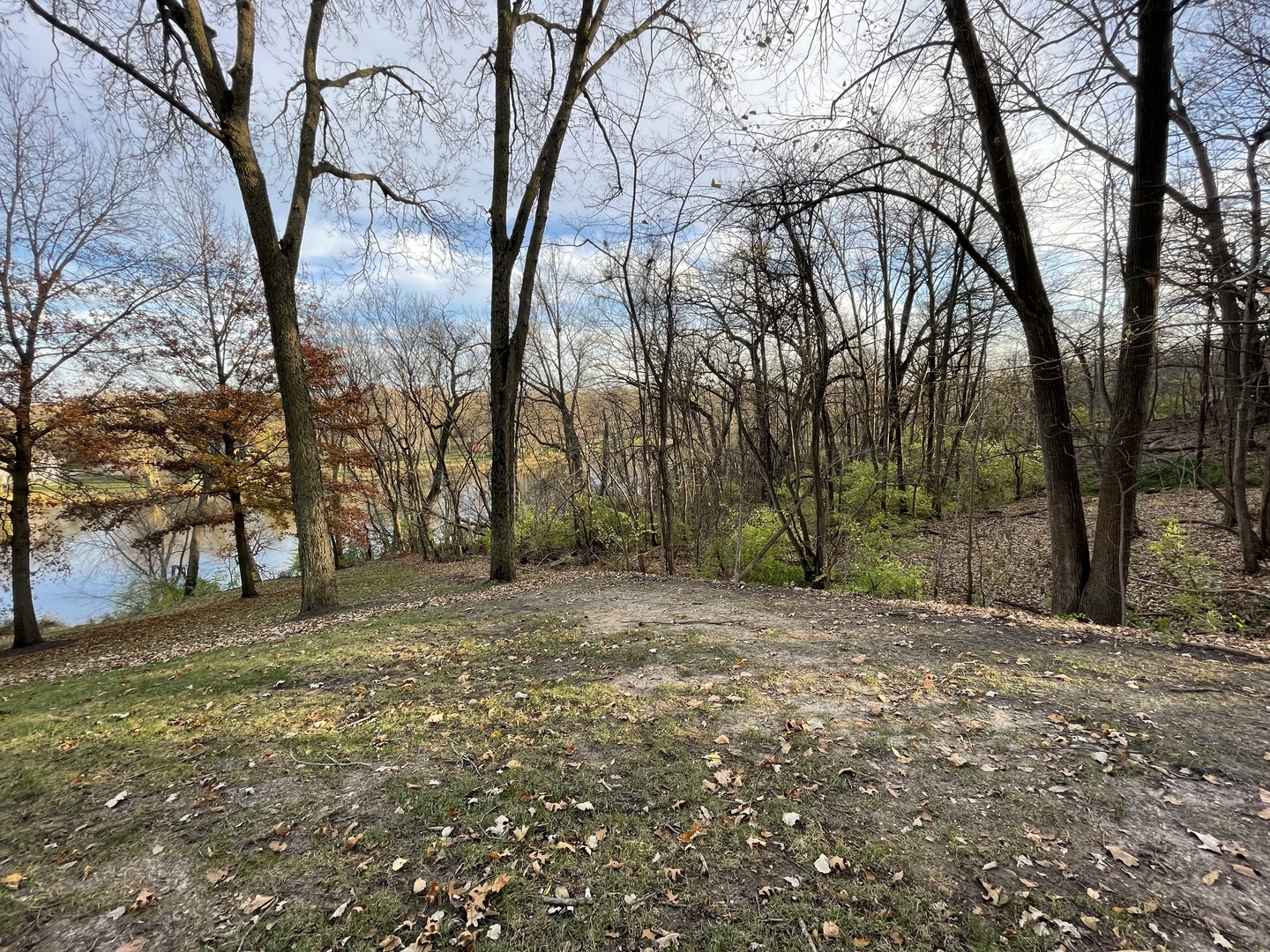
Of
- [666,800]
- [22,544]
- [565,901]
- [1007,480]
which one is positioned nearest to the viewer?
[565,901]

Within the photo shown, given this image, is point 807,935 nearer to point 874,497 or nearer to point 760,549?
point 760,549

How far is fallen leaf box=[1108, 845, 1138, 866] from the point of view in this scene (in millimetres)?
2049

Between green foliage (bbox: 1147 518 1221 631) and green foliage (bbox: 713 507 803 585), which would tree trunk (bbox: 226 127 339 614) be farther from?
green foliage (bbox: 1147 518 1221 631)

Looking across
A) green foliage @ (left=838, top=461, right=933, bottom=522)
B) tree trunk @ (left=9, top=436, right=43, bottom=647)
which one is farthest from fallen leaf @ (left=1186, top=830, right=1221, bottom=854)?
tree trunk @ (left=9, top=436, right=43, bottom=647)

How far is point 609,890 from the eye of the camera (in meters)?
2.07

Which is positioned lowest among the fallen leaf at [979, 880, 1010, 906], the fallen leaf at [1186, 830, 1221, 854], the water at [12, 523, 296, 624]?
the water at [12, 523, 296, 624]

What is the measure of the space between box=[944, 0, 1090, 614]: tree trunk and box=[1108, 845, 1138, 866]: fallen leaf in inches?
184

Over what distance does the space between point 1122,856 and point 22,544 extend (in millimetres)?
15565

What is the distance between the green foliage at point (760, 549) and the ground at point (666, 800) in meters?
4.25

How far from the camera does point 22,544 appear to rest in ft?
33.0

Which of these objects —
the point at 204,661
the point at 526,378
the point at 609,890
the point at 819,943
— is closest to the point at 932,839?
the point at 819,943

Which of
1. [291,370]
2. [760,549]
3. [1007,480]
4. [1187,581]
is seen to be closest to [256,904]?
[291,370]

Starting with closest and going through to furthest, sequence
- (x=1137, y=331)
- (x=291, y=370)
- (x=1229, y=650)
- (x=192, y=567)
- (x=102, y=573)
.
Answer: (x=1229, y=650) < (x=1137, y=331) < (x=291, y=370) < (x=192, y=567) < (x=102, y=573)

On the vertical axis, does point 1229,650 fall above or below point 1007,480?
below
